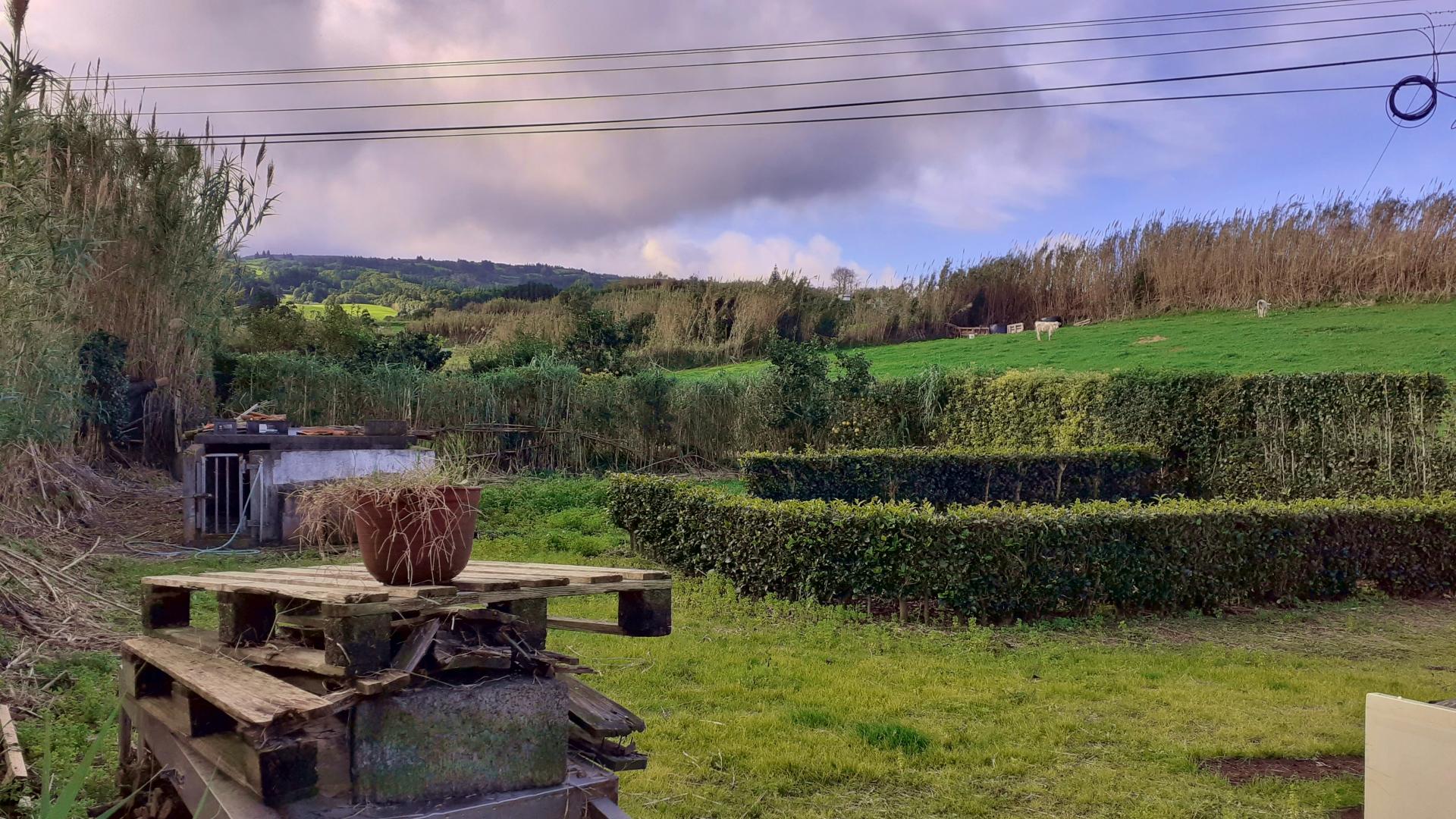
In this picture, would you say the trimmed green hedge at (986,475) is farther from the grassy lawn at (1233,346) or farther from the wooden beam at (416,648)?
the wooden beam at (416,648)

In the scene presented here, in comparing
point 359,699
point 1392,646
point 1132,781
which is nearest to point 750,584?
point 1132,781

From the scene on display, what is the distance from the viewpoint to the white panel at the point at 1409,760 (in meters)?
3.10

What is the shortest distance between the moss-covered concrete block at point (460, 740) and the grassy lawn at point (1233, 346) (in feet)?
51.6

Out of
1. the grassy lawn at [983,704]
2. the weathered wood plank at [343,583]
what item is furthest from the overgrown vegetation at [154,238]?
the weathered wood plank at [343,583]

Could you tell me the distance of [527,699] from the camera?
9.23ft

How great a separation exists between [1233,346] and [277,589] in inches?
823

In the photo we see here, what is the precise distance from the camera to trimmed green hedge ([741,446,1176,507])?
→ 13023 millimetres

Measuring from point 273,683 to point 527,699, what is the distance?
2.46 feet

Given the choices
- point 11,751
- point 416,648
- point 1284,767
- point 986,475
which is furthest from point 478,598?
point 986,475

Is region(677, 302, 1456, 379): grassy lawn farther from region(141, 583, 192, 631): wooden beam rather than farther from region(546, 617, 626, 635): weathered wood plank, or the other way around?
region(141, 583, 192, 631): wooden beam

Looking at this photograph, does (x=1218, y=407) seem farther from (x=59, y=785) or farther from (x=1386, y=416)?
(x=59, y=785)

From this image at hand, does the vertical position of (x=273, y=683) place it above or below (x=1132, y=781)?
above

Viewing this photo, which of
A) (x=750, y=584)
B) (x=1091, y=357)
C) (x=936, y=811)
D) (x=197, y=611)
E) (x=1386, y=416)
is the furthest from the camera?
(x=1091, y=357)

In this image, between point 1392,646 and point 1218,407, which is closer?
point 1392,646
